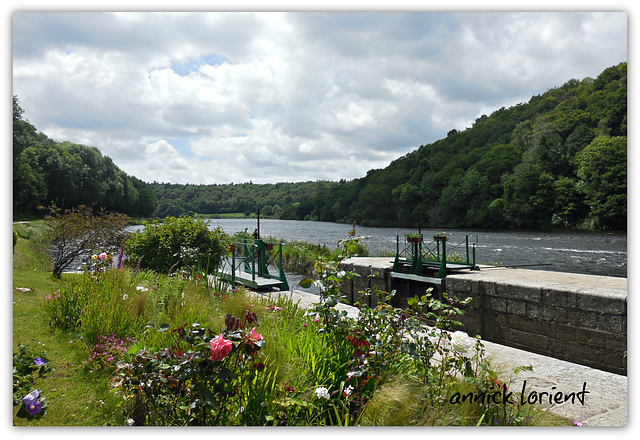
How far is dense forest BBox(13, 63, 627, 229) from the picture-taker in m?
4.42

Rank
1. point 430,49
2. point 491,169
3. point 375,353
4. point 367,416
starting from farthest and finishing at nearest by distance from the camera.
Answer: point 491,169 < point 430,49 < point 375,353 < point 367,416

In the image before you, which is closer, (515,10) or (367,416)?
(367,416)

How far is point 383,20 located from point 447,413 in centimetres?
344

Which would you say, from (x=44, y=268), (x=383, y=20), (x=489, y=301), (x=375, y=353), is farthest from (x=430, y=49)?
(x=44, y=268)

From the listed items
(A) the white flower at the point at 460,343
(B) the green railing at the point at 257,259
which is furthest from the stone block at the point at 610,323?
(B) the green railing at the point at 257,259

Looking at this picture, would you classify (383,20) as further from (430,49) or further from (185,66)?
(185,66)

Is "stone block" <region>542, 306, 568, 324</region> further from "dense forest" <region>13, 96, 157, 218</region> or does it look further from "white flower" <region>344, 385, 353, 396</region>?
"dense forest" <region>13, 96, 157, 218</region>

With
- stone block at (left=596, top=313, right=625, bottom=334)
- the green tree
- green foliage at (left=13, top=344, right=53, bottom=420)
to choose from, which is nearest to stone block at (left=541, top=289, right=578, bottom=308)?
stone block at (left=596, top=313, right=625, bottom=334)

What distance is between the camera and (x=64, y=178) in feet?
16.4

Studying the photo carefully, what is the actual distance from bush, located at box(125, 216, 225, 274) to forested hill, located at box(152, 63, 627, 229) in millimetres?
1375

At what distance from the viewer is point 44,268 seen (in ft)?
26.2

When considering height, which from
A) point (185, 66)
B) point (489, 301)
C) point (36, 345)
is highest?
point (185, 66)

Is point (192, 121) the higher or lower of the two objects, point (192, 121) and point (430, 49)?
the lower

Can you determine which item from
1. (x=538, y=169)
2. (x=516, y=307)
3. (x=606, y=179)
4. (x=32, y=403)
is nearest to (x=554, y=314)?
(x=516, y=307)
